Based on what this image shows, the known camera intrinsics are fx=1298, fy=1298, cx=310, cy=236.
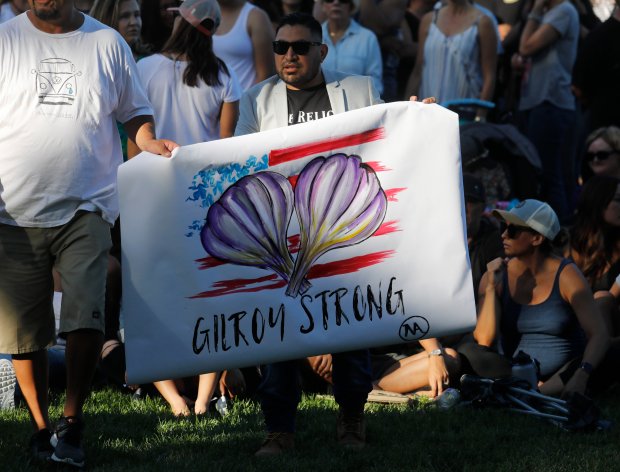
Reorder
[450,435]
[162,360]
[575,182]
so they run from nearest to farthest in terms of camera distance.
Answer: [162,360] → [450,435] → [575,182]

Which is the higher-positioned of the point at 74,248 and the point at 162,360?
the point at 74,248

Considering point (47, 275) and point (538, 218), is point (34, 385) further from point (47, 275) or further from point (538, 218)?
point (538, 218)

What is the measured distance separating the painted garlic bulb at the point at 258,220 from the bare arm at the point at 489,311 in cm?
233

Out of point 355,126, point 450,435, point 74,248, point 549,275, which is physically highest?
point 355,126

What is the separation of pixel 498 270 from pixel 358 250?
239 centimetres

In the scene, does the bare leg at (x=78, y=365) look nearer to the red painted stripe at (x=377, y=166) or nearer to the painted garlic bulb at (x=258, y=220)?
the painted garlic bulb at (x=258, y=220)

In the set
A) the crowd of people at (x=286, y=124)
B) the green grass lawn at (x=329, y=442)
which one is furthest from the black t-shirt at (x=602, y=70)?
the green grass lawn at (x=329, y=442)

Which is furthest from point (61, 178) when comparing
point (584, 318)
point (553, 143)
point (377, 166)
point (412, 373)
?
point (553, 143)

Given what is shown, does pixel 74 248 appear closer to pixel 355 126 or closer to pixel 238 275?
pixel 238 275

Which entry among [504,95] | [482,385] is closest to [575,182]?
[504,95]

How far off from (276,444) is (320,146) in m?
1.40

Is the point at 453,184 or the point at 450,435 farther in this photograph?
the point at 450,435

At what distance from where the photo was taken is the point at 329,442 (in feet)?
20.5

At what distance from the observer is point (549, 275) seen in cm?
768
